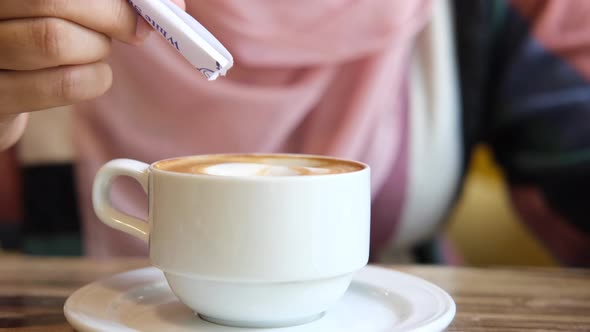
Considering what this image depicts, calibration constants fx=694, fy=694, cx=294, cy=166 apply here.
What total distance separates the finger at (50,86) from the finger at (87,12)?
0.13 feet

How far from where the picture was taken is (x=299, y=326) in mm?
406

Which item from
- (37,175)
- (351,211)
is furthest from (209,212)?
(37,175)

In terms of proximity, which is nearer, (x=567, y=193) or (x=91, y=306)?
(x=91, y=306)

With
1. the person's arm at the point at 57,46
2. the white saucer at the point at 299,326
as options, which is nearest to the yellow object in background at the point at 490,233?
the white saucer at the point at 299,326

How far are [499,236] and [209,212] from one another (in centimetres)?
86

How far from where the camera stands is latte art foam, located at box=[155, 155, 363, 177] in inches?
16.1

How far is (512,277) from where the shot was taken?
594 mm

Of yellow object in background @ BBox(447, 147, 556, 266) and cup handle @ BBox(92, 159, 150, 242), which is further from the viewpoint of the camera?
yellow object in background @ BBox(447, 147, 556, 266)

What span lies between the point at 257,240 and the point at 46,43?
19 cm

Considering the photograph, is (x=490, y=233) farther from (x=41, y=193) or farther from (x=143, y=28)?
(x=143, y=28)

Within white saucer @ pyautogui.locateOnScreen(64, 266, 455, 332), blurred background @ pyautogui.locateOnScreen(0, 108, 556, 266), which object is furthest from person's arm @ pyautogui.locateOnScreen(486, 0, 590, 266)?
white saucer @ pyautogui.locateOnScreen(64, 266, 455, 332)

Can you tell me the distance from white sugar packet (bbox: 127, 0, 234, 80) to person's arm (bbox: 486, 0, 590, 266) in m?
0.56

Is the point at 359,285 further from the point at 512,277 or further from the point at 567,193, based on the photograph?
the point at 567,193

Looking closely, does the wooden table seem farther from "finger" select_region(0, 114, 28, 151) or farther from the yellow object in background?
the yellow object in background
